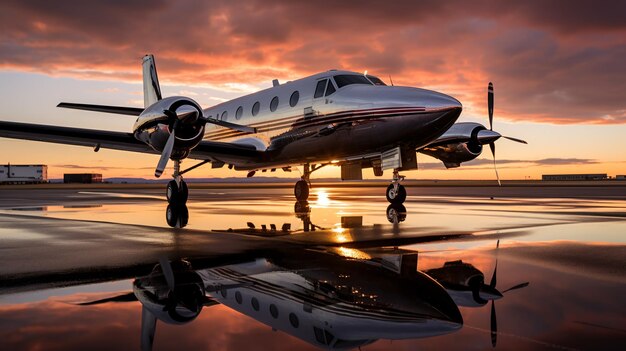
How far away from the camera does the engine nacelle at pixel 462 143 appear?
787 inches

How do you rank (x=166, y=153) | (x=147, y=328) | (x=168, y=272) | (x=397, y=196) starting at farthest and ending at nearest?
(x=397, y=196)
(x=166, y=153)
(x=168, y=272)
(x=147, y=328)

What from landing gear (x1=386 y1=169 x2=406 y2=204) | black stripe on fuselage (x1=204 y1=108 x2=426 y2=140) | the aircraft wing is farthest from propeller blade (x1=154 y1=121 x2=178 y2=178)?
landing gear (x1=386 y1=169 x2=406 y2=204)

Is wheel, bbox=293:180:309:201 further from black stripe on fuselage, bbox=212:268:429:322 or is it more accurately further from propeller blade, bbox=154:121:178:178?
black stripe on fuselage, bbox=212:268:429:322

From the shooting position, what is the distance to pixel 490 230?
10516 mm

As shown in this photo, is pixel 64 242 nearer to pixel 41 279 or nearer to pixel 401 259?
pixel 41 279

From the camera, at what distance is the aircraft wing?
1517 centimetres

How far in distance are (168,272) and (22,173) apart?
112270mm

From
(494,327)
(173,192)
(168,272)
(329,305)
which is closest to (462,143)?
(173,192)

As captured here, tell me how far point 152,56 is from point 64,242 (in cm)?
1422

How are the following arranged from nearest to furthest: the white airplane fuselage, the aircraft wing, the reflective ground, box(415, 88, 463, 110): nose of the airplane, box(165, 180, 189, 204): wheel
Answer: the reflective ground, box(415, 88, 463, 110): nose of the airplane, the white airplane fuselage, the aircraft wing, box(165, 180, 189, 204): wheel

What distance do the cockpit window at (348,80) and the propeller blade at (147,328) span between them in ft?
40.6

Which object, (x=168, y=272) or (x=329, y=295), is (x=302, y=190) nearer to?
(x=168, y=272)

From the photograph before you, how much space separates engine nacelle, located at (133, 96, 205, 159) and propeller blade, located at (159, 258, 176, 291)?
8547mm

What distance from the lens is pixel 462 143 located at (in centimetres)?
2017
